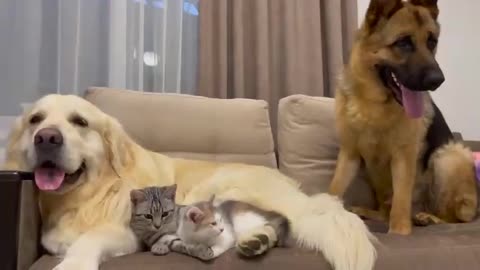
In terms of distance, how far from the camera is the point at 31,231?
130 centimetres

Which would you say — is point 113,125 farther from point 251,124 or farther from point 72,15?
point 72,15

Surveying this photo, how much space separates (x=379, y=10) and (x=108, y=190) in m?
1.10

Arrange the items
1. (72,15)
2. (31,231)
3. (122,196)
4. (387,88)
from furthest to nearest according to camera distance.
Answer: (72,15), (387,88), (122,196), (31,231)

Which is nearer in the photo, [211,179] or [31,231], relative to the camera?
[31,231]

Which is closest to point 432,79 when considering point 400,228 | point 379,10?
point 379,10

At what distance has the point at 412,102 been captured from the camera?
1.76m

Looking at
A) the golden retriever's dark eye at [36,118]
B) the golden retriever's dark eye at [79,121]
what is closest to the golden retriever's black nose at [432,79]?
the golden retriever's dark eye at [79,121]

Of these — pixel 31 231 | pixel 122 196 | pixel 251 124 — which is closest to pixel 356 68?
pixel 251 124

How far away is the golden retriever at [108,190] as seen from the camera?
1.26 metres

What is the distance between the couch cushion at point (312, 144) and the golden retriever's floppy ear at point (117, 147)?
2.57 feet

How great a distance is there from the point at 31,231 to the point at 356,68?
1.23m

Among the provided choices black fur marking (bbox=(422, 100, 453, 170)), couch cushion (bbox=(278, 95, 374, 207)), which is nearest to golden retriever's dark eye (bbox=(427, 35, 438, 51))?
black fur marking (bbox=(422, 100, 453, 170))

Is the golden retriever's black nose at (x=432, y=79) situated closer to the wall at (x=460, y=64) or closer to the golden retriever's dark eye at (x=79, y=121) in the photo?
the golden retriever's dark eye at (x=79, y=121)

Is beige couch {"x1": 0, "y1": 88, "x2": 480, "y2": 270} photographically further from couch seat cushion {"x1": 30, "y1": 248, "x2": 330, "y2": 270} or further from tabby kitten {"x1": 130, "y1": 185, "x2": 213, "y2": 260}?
tabby kitten {"x1": 130, "y1": 185, "x2": 213, "y2": 260}
